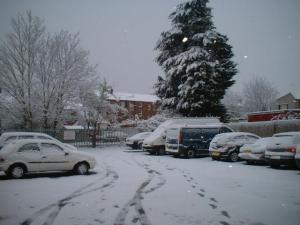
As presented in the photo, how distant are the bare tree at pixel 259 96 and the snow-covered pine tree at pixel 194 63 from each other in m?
44.2

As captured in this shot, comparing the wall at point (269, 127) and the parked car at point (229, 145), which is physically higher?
the wall at point (269, 127)

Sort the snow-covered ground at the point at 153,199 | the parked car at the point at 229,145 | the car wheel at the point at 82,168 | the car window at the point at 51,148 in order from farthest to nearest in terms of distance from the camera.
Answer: the parked car at the point at 229,145
the car wheel at the point at 82,168
the car window at the point at 51,148
the snow-covered ground at the point at 153,199

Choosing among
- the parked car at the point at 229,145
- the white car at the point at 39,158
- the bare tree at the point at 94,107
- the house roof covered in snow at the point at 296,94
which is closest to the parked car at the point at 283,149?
the parked car at the point at 229,145

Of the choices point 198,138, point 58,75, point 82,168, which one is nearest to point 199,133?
point 198,138

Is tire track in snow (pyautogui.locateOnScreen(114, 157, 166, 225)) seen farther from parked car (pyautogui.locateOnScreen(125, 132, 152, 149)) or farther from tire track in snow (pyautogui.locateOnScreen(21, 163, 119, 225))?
parked car (pyautogui.locateOnScreen(125, 132, 152, 149))

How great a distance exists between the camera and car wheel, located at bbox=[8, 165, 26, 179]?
13281 mm

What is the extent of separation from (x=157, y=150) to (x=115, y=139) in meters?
13.2

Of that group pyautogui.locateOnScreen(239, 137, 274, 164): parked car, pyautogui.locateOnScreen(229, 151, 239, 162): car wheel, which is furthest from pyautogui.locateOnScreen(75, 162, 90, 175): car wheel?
pyautogui.locateOnScreen(229, 151, 239, 162): car wheel

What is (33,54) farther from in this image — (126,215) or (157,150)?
(126,215)

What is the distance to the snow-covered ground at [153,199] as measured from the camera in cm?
732

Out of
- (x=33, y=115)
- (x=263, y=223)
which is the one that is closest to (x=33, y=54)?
(x=33, y=115)

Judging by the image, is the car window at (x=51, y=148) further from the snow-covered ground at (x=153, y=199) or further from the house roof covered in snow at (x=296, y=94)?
the house roof covered in snow at (x=296, y=94)

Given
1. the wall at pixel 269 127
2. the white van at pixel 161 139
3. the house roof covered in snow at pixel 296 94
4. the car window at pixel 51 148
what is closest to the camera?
the car window at pixel 51 148

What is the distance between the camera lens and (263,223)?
6.93 m
